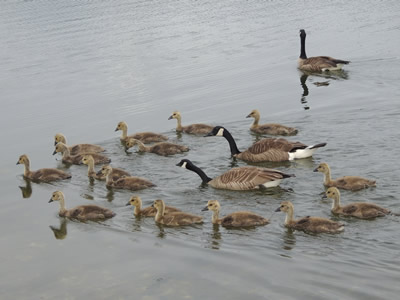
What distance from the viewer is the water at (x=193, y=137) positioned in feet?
34.3

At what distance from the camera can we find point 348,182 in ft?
44.0

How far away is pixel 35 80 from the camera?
79.9 feet

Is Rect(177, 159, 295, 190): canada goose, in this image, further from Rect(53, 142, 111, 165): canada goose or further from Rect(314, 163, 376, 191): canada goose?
Rect(53, 142, 111, 165): canada goose

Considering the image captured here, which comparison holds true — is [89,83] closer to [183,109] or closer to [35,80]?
[35,80]

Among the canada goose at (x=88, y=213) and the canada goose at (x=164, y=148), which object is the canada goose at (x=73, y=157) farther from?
the canada goose at (x=88, y=213)

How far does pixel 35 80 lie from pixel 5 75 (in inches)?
65.1

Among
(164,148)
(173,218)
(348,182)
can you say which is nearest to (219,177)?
(173,218)

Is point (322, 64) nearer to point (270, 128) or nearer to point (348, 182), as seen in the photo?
point (270, 128)

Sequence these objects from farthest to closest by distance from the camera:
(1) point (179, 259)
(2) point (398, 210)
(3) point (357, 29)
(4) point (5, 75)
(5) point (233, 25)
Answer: (5) point (233, 25)
(3) point (357, 29)
(4) point (5, 75)
(2) point (398, 210)
(1) point (179, 259)

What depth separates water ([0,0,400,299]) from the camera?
1045 cm

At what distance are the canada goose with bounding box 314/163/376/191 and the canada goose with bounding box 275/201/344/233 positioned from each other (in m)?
1.77

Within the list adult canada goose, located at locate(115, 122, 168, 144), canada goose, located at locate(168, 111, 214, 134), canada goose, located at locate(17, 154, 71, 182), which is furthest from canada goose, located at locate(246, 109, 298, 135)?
canada goose, located at locate(17, 154, 71, 182)

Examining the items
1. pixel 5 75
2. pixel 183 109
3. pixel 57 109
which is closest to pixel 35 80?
pixel 5 75

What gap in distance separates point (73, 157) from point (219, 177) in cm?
389
